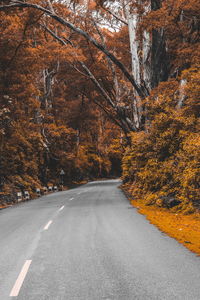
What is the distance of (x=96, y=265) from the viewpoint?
6.19m

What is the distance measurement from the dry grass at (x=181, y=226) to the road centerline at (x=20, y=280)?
11.8 ft

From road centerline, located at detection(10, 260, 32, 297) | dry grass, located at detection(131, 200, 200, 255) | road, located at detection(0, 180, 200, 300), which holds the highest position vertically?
road centerline, located at detection(10, 260, 32, 297)

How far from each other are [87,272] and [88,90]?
92.0 ft

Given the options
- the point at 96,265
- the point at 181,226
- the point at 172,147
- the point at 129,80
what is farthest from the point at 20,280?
the point at 129,80

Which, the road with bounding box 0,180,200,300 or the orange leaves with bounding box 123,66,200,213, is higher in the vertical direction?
the orange leaves with bounding box 123,66,200,213

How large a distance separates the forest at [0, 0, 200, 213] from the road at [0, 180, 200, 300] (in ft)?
16.0

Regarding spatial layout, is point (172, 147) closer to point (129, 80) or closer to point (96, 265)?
point (129, 80)

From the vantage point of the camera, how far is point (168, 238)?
28.6ft

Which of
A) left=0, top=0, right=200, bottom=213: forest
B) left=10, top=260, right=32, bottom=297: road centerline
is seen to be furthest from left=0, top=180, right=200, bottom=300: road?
left=0, top=0, right=200, bottom=213: forest

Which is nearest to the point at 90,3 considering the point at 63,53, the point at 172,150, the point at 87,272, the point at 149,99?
the point at 63,53

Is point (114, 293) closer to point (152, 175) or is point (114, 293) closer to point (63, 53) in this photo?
point (152, 175)

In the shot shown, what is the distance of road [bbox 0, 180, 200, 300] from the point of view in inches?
187

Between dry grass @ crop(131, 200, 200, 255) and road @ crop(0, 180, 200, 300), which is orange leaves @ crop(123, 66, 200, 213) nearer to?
dry grass @ crop(131, 200, 200, 255)

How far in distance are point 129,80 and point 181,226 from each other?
13.4 meters
